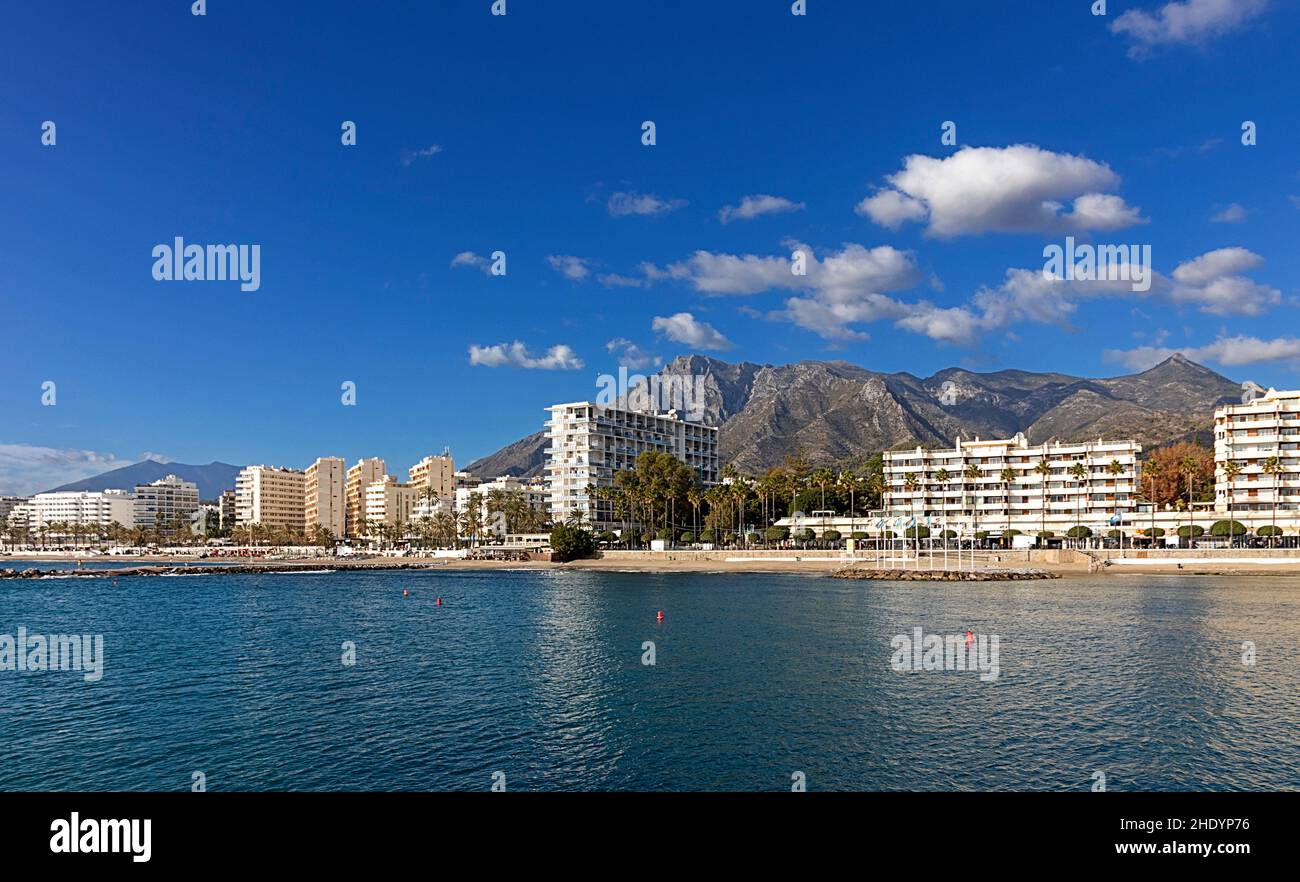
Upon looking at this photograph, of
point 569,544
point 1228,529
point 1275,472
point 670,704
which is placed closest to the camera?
point 670,704

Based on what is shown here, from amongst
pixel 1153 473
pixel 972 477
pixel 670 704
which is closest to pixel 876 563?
pixel 972 477

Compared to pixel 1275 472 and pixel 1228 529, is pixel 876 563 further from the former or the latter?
pixel 1275 472

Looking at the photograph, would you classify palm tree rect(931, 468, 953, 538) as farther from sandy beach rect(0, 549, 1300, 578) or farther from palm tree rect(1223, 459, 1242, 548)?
palm tree rect(1223, 459, 1242, 548)

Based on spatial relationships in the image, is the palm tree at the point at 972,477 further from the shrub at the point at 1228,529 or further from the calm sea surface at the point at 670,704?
the calm sea surface at the point at 670,704

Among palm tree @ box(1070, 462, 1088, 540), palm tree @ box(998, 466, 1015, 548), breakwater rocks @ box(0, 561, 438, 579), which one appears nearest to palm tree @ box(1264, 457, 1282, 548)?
palm tree @ box(1070, 462, 1088, 540)

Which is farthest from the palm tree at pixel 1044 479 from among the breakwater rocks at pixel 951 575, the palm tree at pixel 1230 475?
the breakwater rocks at pixel 951 575

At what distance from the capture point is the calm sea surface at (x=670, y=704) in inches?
926

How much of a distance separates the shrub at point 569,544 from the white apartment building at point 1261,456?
98.1m

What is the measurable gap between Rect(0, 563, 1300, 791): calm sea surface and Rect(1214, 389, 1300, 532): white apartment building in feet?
251

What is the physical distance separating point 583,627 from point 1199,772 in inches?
1533

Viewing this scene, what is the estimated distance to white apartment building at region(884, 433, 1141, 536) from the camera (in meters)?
140

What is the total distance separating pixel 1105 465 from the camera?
14075cm

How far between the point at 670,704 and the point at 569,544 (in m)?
112

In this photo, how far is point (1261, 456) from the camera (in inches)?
5143
